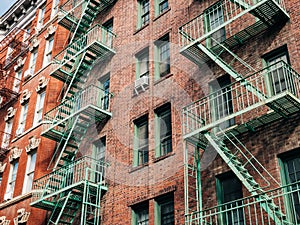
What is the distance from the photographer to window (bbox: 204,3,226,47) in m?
17.5

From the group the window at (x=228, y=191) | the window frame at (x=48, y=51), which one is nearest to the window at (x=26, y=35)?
the window frame at (x=48, y=51)

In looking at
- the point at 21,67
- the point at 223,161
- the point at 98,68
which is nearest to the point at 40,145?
the point at 98,68

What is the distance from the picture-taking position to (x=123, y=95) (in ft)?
67.8

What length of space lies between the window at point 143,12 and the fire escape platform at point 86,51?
5.34 ft

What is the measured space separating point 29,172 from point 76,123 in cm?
508

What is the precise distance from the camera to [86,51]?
2300cm

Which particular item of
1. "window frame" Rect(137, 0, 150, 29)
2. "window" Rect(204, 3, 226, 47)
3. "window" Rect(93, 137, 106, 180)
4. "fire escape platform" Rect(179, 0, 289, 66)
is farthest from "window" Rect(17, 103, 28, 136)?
"window" Rect(204, 3, 226, 47)

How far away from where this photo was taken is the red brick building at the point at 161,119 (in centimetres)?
1378

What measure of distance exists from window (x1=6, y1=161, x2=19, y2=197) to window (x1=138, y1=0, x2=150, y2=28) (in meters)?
11.0

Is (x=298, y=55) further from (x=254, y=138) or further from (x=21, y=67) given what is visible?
(x=21, y=67)

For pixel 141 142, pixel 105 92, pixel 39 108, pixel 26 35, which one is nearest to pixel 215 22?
pixel 141 142

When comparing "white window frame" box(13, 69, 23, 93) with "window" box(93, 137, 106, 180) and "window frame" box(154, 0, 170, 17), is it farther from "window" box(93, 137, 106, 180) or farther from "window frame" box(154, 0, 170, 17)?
"window frame" box(154, 0, 170, 17)

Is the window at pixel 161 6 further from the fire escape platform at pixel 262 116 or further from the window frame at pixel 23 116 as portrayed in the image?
the window frame at pixel 23 116

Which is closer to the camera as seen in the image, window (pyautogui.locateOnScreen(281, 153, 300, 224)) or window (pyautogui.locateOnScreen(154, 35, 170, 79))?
window (pyautogui.locateOnScreen(281, 153, 300, 224))
